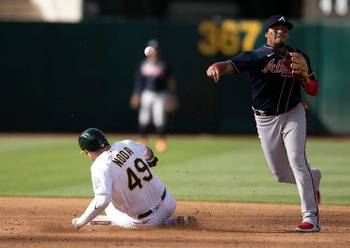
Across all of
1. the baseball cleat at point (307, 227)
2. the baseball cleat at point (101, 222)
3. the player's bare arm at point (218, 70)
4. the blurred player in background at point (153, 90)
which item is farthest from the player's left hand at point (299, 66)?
the blurred player in background at point (153, 90)

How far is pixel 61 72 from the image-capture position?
2344 cm

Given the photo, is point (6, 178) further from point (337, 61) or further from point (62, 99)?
point (337, 61)

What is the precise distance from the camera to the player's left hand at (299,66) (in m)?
8.77

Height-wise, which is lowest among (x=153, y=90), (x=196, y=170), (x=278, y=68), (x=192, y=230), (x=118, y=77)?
(x=118, y=77)

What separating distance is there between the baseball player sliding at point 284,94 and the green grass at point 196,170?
2649 millimetres

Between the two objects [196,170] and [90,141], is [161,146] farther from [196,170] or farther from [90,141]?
[90,141]

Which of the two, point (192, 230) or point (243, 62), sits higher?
point (243, 62)

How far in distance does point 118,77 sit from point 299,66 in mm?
14820

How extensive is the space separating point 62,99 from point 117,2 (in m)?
5.55

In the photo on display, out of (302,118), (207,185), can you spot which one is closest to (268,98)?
(302,118)

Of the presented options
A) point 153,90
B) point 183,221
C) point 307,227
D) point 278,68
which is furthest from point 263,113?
point 153,90

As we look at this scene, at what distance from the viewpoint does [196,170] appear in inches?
593

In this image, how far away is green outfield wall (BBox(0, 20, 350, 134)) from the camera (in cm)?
2309

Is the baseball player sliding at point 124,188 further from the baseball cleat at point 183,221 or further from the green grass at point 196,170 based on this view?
the green grass at point 196,170
